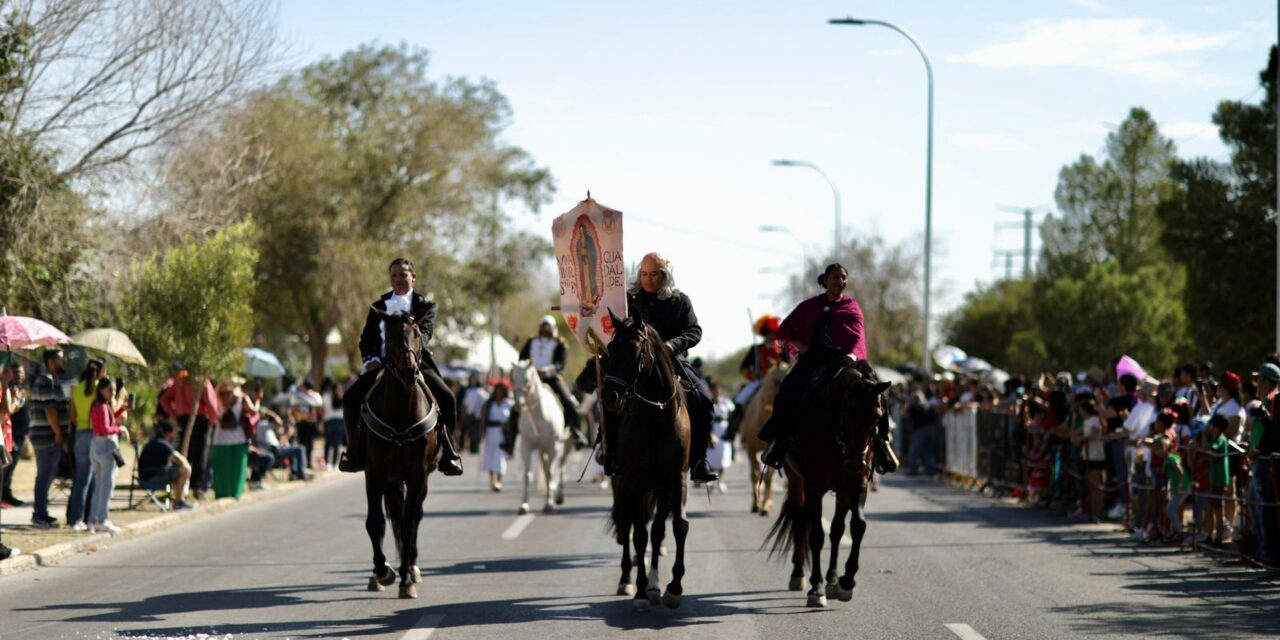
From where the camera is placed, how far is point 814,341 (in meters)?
13.4

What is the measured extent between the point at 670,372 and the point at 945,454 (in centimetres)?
2201

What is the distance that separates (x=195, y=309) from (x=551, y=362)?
6196 mm

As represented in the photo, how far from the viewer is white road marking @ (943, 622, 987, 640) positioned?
10.7 metres

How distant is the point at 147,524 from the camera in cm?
1953

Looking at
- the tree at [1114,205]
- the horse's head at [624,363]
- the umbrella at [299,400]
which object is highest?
the tree at [1114,205]

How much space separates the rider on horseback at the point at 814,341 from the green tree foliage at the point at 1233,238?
3179 centimetres

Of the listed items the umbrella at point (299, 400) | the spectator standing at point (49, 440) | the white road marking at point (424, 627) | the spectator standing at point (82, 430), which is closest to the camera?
the white road marking at point (424, 627)

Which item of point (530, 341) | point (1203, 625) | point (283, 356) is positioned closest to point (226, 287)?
point (530, 341)

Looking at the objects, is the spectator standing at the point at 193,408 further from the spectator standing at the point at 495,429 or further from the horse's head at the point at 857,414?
the horse's head at the point at 857,414

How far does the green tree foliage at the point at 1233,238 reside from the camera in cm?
4247

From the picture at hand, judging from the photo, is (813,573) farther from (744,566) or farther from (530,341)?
(530,341)

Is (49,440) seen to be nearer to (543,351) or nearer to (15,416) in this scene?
(15,416)

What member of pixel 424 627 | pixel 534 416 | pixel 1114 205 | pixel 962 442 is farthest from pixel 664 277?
pixel 1114 205

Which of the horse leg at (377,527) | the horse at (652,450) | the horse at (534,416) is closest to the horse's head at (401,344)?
the horse leg at (377,527)
